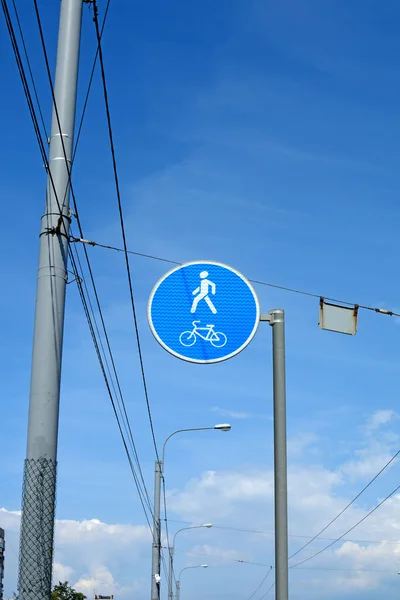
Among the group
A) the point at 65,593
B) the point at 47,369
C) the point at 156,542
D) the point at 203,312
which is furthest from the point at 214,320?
the point at 65,593

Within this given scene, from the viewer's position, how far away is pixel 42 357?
25.7 feet

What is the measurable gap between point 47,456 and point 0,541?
414ft

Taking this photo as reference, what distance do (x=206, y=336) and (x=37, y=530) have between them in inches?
98.7

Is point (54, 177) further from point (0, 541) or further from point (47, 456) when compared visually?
point (0, 541)

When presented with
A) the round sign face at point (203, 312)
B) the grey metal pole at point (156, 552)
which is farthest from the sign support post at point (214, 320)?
the grey metal pole at point (156, 552)

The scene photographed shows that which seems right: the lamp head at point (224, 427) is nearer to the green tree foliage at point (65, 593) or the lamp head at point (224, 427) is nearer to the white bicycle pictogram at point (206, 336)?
the white bicycle pictogram at point (206, 336)

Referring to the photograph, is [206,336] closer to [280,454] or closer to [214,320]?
[214,320]

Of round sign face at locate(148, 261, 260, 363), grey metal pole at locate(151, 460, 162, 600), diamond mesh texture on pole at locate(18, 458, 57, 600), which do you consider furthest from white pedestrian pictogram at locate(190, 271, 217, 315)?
grey metal pole at locate(151, 460, 162, 600)

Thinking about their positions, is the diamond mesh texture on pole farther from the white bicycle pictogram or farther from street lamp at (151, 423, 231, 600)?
street lamp at (151, 423, 231, 600)

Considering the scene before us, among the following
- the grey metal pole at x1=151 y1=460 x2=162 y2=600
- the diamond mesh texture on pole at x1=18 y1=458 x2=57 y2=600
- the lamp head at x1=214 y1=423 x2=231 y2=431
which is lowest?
the diamond mesh texture on pole at x1=18 y1=458 x2=57 y2=600

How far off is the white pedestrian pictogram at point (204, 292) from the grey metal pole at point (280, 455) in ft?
2.20

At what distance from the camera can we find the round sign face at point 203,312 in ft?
24.9

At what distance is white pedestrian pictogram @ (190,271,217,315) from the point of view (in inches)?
303

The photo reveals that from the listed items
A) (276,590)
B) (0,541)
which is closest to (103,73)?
(276,590)
